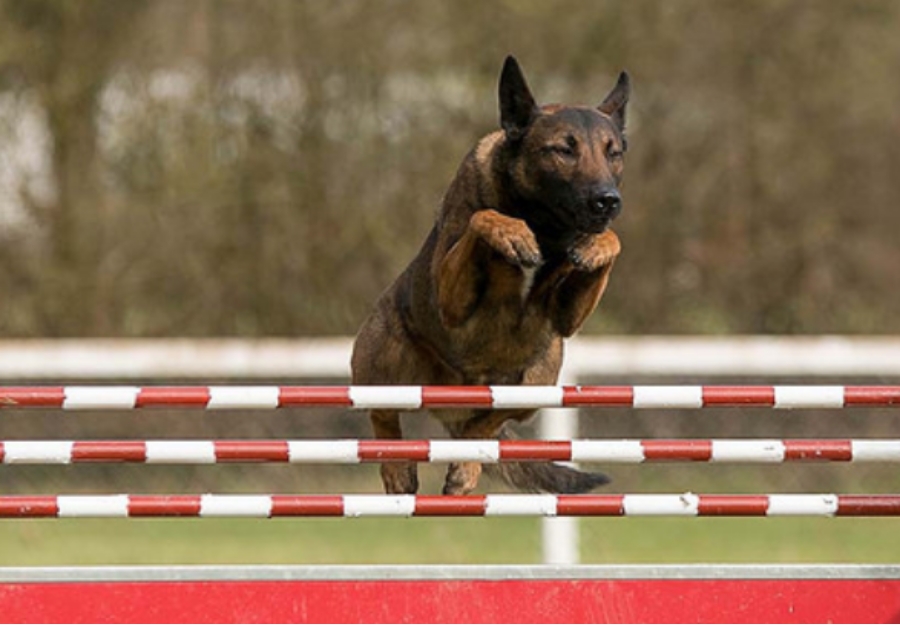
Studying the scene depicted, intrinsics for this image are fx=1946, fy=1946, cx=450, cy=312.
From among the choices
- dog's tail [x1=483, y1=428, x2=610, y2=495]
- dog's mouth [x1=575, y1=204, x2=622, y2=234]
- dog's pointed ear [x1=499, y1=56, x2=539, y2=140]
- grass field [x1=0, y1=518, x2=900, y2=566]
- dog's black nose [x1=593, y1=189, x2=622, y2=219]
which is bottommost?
grass field [x1=0, y1=518, x2=900, y2=566]

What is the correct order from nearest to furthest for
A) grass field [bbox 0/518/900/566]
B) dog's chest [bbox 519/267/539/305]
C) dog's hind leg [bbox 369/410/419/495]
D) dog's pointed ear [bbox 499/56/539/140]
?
dog's chest [bbox 519/267/539/305] → dog's pointed ear [bbox 499/56/539/140] → dog's hind leg [bbox 369/410/419/495] → grass field [bbox 0/518/900/566]

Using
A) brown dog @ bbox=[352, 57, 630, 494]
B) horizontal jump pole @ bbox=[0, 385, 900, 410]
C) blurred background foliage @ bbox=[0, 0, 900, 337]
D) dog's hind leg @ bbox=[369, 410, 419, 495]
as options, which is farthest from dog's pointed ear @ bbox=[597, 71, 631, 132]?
blurred background foliage @ bbox=[0, 0, 900, 337]

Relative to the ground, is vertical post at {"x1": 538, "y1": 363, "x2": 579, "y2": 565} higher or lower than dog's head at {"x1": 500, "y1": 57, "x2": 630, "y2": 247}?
lower

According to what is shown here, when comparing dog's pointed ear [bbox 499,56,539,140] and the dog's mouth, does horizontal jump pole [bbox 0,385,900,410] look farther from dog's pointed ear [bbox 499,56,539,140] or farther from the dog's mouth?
dog's pointed ear [bbox 499,56,539,140]

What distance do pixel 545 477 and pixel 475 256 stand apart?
40.1 inches

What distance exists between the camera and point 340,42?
540 inches

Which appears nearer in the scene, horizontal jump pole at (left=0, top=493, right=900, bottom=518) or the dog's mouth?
horizontal jump pole at (left=0, top=493, right=900, bottom=518)

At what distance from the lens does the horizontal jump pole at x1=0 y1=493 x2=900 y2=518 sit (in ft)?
17.3

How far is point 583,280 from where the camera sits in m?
5.71

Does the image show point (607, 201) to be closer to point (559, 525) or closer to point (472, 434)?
point (472, 434)

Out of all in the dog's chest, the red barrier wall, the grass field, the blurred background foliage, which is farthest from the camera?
the blurred background foliage

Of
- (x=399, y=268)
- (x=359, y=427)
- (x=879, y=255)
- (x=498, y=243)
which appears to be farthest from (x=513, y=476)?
(x=879, y=255)

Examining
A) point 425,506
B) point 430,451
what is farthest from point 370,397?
point 425,506

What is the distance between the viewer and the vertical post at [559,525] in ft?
26.7
